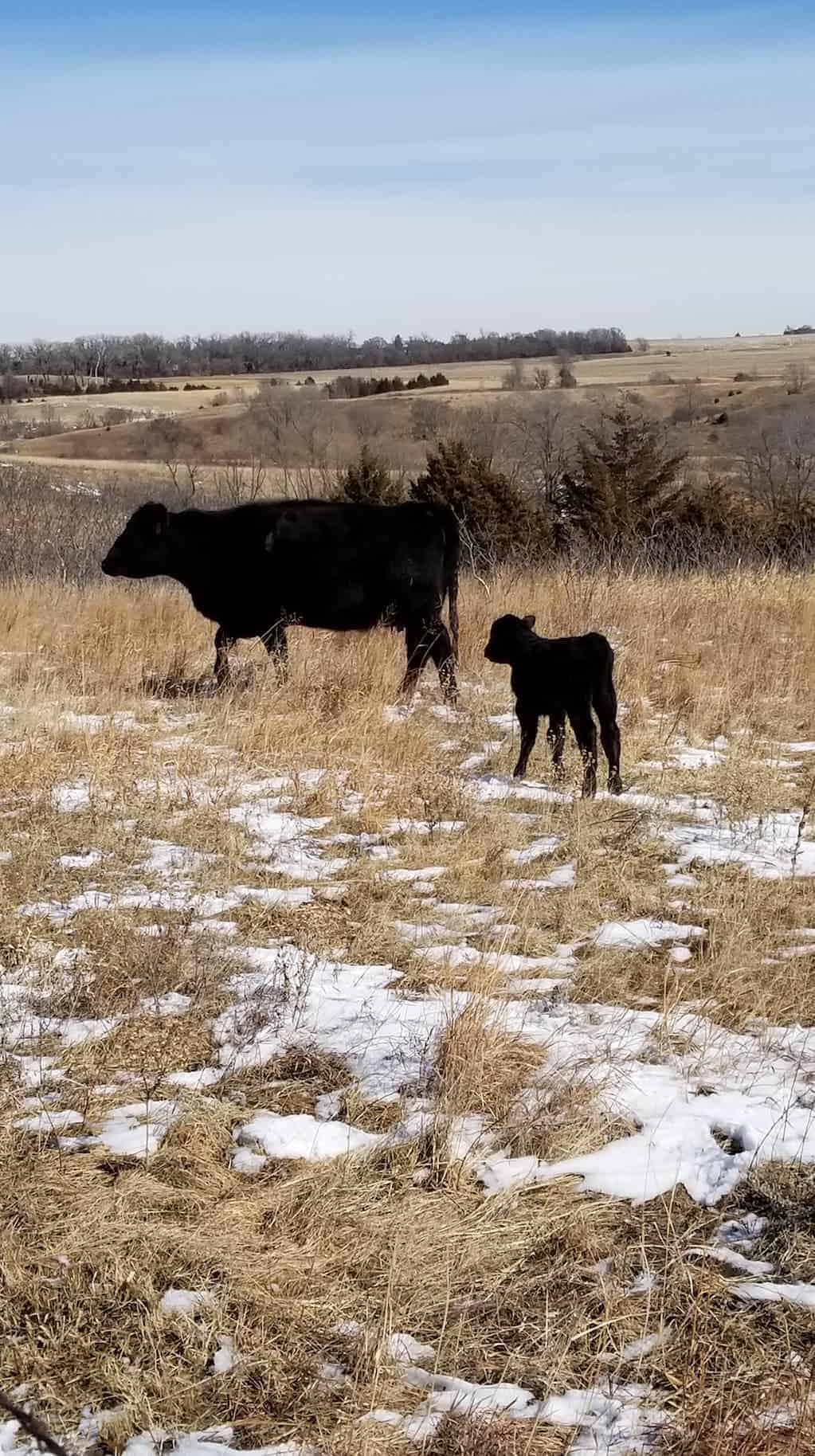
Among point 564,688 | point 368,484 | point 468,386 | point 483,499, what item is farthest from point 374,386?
point 564,688

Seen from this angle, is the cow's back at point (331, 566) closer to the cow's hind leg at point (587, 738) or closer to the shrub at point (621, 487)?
the cow's hind leg at point (587, 738)

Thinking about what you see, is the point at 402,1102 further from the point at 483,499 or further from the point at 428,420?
the point at 428,420

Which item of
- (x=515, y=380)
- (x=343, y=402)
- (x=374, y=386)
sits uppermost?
(x=515, y=380)

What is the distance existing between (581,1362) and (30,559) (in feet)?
59.8

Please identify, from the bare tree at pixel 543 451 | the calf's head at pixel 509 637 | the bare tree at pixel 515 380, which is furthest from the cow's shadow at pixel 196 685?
the bare tree at pixel 515 380

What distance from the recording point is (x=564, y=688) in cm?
716

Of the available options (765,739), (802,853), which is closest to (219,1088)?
(802,853)

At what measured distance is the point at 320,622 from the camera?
9828 millimetres

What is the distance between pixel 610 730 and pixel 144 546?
4703 millimetres

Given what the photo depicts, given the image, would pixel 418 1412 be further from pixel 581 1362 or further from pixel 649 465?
pixel 649 465

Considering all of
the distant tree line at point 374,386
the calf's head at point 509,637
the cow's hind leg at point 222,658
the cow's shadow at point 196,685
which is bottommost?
the cow's shadow at point 196,685

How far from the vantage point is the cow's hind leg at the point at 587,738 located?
279 inches

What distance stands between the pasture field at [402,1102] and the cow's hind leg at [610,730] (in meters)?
0.18

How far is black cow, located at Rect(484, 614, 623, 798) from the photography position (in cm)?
706
